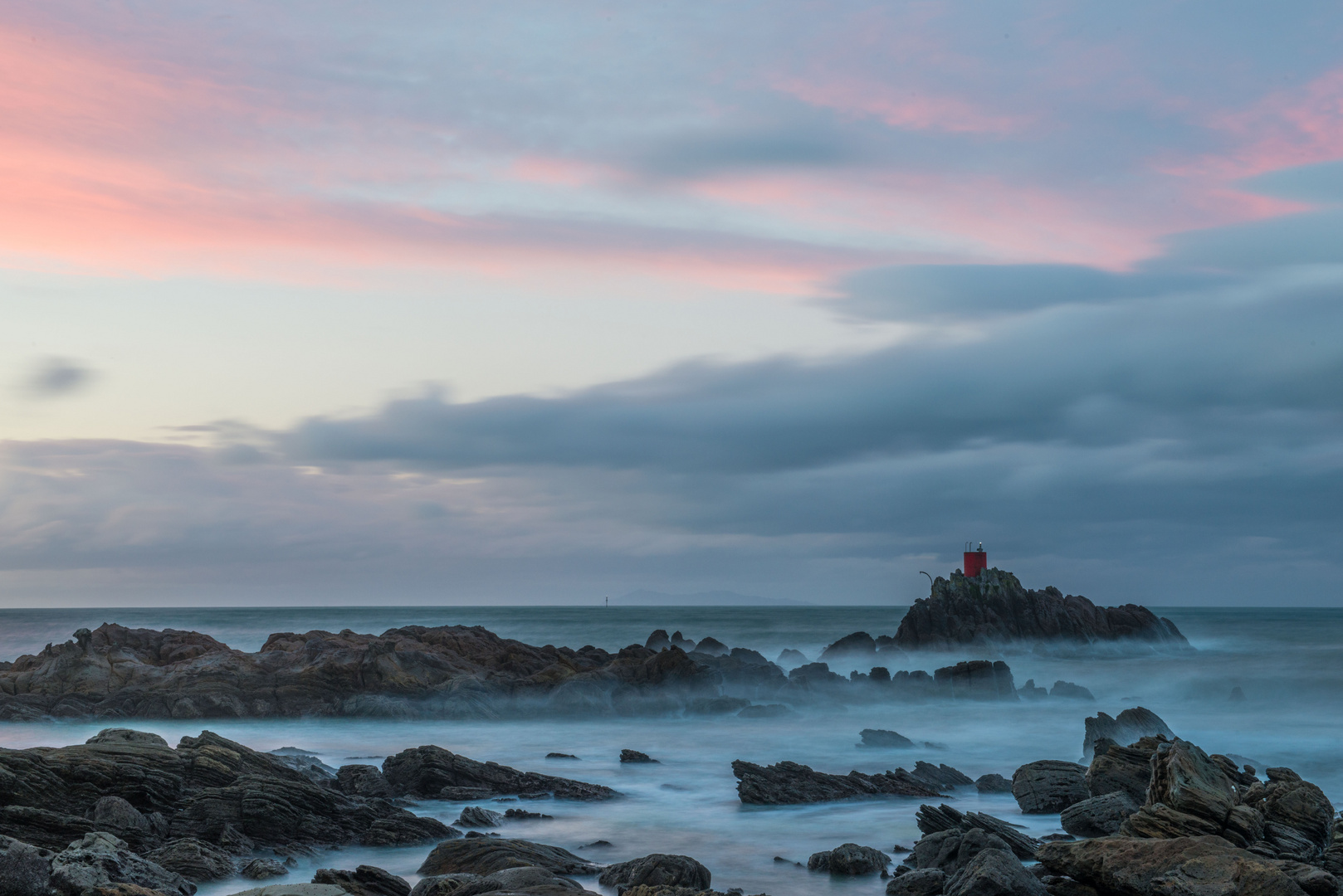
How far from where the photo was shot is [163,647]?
37.4 m

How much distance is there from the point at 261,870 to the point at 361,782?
511 cm

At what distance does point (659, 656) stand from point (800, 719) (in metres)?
5.67

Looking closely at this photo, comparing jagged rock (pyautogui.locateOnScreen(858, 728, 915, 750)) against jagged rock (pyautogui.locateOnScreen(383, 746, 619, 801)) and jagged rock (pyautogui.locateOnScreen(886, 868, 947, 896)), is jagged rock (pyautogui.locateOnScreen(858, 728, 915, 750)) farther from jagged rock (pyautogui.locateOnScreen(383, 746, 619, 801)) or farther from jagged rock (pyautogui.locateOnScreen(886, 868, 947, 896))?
jagged rock (pyautogui.locateOnScreen(886, 868, 947, 896))

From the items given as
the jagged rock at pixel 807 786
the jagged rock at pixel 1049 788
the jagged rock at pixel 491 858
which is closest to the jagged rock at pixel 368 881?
the jagged rock at pixel 491 858

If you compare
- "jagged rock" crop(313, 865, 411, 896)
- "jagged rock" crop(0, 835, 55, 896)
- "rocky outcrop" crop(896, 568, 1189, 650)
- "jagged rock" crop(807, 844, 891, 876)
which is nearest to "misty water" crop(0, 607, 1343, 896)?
"jagged rock" crop(807, 844, 891, 876)

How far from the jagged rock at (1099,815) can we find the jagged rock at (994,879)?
4.88m

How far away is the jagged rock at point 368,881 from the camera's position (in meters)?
11.6

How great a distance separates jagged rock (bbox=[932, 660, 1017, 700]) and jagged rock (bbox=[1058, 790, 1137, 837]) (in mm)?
22431

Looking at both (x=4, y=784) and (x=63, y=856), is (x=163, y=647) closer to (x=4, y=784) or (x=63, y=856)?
(x=4, y=784)

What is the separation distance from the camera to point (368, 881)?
1179 centimetres

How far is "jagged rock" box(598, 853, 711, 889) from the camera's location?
12.9 metres

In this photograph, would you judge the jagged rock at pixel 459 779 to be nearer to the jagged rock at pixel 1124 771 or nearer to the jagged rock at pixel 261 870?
the jagged rock at pixel 261 870

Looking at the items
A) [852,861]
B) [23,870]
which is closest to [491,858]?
[852,861]

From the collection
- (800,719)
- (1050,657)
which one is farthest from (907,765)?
(1050,657)
